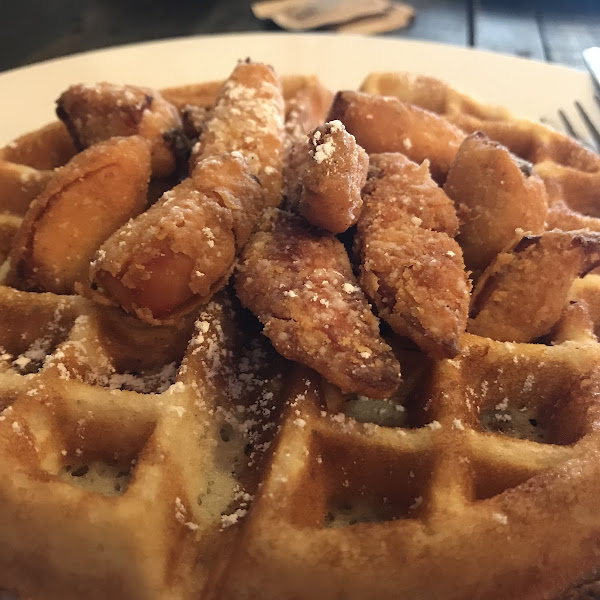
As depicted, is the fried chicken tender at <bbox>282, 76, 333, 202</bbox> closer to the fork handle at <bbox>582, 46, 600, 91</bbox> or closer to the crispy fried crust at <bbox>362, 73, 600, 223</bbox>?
the crispy fried crust at <bbox>362, 73, 600, 223</bbox>

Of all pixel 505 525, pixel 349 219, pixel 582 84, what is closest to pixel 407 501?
pixel 505 525

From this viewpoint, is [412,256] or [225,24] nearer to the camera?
[412,256]

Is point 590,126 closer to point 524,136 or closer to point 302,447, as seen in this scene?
point 524,136

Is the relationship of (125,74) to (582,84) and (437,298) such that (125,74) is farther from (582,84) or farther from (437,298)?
(437,298)

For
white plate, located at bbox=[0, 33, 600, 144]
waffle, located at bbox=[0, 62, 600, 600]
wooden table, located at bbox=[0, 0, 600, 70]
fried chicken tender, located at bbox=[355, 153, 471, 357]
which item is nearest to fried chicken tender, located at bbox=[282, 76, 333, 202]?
waffle, located at bbox=[0, 62, 600, 600]

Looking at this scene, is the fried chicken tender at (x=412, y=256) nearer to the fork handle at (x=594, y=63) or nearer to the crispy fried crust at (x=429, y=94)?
the crispy fried crust at (x=429, y=94)

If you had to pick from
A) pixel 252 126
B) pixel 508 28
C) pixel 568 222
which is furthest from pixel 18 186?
pixel 508 28
